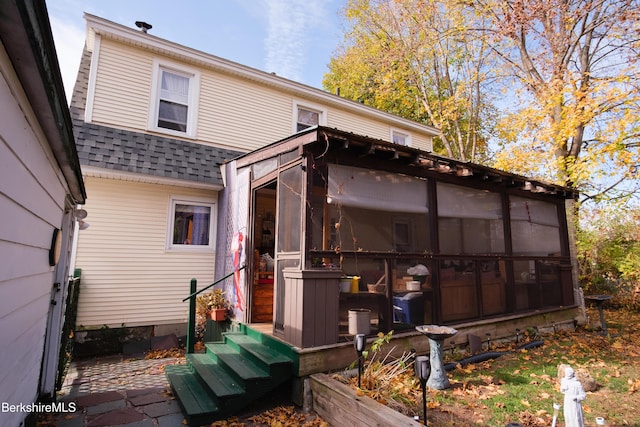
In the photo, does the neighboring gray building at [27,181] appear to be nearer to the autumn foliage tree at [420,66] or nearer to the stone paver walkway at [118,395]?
the stone paver walkway at [118,395]

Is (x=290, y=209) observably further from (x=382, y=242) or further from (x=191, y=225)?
(x=191, y=225)

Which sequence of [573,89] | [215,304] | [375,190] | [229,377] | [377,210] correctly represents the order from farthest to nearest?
[573,89]
[215,304]
[377,210]
[375,190]
[229,377]

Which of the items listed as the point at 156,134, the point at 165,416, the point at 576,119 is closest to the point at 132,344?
the point at 165,416

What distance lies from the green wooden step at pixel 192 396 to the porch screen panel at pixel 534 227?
6.06 metres

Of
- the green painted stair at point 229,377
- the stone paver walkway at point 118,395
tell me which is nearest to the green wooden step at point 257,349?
the green painted stair at point 229,377

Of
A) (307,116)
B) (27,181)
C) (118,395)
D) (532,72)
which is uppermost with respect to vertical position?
(532,72)

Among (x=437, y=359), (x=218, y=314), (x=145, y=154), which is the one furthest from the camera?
(x=145, y=154)

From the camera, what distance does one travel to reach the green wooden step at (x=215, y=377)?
12.0ft

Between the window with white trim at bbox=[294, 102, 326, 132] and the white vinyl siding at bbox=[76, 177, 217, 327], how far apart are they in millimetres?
3752

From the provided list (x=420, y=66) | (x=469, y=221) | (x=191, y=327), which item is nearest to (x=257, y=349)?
(x=191, y=327)

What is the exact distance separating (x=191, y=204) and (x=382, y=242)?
4434 mm

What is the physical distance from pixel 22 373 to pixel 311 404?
8.65 ft

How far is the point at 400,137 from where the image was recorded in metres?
11.7

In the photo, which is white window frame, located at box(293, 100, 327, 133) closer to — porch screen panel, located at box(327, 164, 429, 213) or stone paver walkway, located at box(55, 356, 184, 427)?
porch screen panel, located at box(327, 164, 429, 213)
